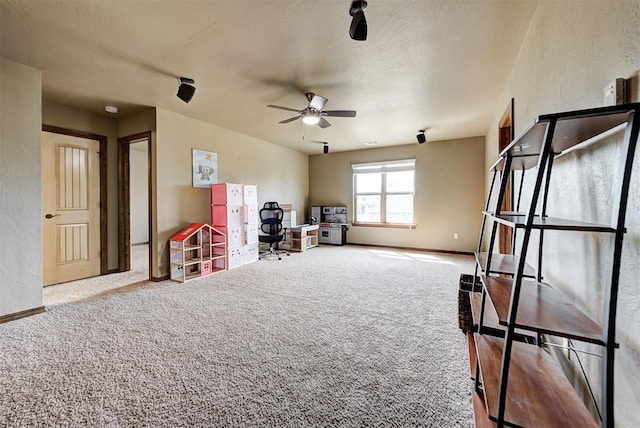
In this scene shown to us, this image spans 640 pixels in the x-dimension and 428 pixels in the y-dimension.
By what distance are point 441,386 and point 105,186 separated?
5.06m

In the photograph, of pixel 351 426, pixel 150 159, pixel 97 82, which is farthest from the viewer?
pixel 150 159

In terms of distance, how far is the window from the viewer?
21.0 feet

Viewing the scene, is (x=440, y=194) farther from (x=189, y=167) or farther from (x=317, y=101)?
(x=189, y=167)

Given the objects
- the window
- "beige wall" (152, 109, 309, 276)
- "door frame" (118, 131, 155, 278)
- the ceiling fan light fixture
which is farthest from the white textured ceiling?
the window

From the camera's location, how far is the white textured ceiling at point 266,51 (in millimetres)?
1882

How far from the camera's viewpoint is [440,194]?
599 centimetres

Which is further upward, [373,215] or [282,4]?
[282,4]

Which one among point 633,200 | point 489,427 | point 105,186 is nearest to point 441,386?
point 489,427

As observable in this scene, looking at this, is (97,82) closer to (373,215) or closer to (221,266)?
(221,266)

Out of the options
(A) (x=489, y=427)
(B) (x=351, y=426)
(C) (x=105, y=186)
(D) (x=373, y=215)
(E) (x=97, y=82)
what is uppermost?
(E) (x=97, y=82)

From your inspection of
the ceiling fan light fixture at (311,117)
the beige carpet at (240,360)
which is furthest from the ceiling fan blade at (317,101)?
the beige carpet at (240,360)

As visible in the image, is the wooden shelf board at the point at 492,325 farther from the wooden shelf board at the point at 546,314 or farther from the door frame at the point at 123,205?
the door frame at the point at 123,205

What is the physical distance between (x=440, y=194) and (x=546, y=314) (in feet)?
17.8

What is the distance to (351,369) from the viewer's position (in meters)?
1.78
